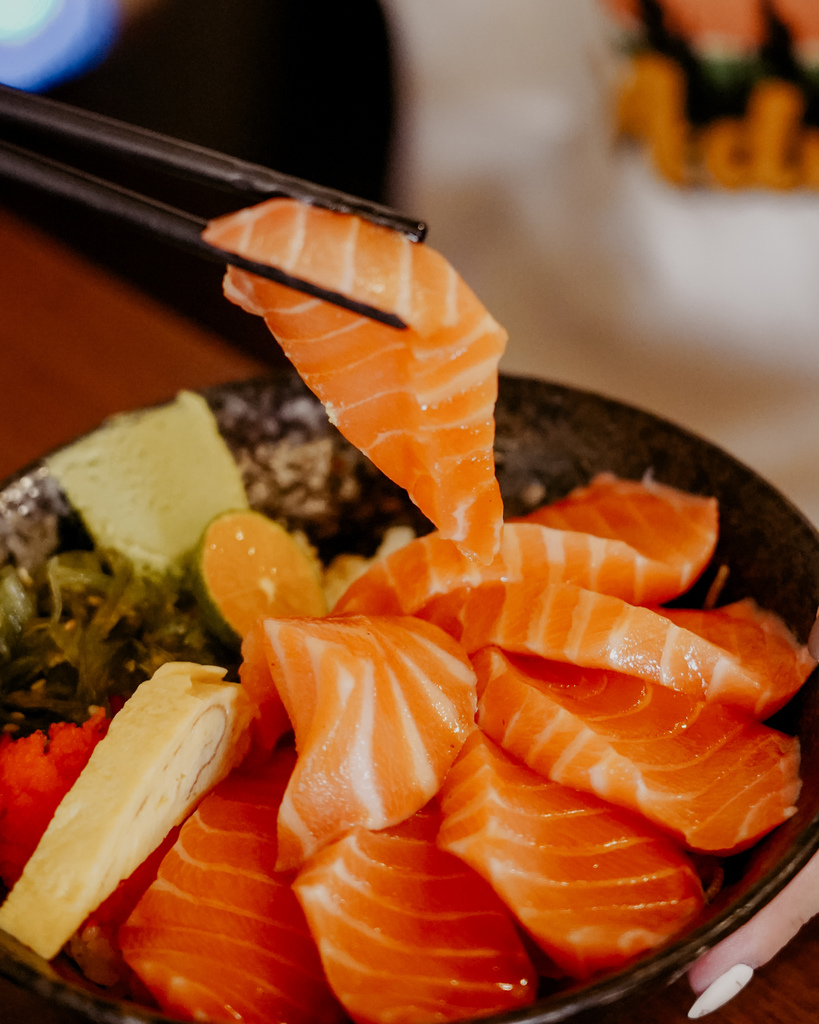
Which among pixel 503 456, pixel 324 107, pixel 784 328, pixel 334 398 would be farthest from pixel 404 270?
pixel 324 107

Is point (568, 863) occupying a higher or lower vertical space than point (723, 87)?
lower

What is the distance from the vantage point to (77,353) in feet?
6.86

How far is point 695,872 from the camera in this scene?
0.90 metres

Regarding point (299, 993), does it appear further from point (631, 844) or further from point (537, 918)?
point (631, 844)

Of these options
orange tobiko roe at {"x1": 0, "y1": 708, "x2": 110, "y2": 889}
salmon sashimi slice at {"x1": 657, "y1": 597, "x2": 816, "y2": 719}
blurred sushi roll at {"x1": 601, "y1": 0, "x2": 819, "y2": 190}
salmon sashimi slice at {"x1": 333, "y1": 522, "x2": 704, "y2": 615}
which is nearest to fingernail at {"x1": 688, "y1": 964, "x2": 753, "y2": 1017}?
salmon sashimi slice at {"x1": 657, "y1": 597, "x2": 816, "y2": 719}

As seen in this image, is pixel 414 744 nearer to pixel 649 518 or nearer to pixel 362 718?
pixel 362 718

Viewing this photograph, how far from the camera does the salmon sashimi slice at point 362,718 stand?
2.91 feet

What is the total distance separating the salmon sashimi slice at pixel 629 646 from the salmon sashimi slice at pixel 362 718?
0.10 meters

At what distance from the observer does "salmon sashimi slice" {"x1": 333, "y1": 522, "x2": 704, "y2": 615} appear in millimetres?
1107

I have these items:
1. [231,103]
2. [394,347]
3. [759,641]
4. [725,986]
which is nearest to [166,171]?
[394,347]

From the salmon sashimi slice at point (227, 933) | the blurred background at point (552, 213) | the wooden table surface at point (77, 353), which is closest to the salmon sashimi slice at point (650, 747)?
the salmon sashimi slice at point (227, 933)

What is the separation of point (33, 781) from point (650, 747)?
2.30 feet

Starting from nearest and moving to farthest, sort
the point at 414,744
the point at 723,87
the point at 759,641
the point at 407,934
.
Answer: the point at 407,934 → the point at 414,744 → the point at 759,641 → the point at 723,87

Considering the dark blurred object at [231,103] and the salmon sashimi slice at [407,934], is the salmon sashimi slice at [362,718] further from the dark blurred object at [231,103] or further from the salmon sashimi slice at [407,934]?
the dark blurred object at [231,103]
